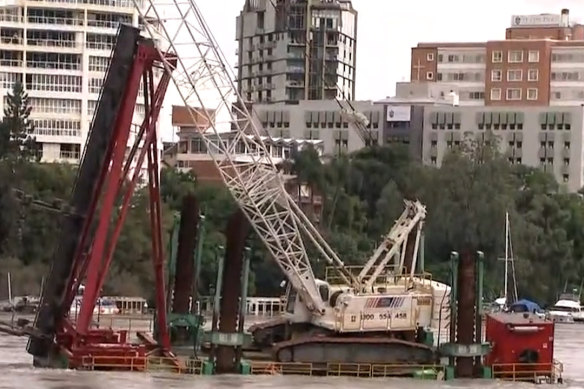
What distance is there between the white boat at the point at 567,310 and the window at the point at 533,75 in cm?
6561

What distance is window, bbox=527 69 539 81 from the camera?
654 feet

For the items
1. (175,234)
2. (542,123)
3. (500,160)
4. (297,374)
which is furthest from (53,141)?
(297,374)

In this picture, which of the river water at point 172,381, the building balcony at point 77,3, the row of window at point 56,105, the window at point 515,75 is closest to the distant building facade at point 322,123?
the window at point 515,75

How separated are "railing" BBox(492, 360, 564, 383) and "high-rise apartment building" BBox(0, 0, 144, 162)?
93.5 metres

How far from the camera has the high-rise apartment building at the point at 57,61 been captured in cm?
15462

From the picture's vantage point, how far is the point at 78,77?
15550 centimetres

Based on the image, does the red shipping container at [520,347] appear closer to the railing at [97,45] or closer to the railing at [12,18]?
the railing at [97,45]

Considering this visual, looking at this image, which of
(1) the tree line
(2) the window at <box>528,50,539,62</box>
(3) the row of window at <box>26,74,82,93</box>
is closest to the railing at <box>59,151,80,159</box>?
(3) the row of window at <box>26,74,82,93</box>

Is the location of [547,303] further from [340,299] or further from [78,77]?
[340,299]

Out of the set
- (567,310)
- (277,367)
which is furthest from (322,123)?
(277,367)

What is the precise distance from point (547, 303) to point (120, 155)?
3062 inches

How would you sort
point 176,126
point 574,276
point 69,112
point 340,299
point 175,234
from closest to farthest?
point 340,299, point 175,234, point 574,276, point 69,112, point 176,126

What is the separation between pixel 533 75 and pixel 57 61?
6316cm

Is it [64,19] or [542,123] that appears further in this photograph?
[542,123]
